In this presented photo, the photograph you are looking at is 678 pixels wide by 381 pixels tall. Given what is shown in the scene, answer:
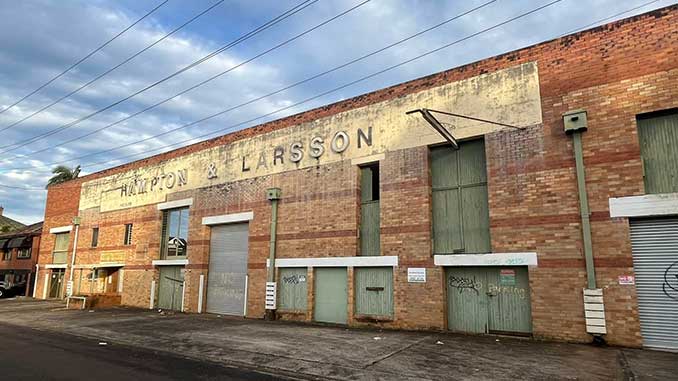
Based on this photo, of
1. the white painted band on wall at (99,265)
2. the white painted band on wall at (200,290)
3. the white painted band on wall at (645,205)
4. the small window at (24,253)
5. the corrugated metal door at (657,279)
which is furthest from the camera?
the small window at (24,253)

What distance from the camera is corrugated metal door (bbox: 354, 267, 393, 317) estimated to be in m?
14.5

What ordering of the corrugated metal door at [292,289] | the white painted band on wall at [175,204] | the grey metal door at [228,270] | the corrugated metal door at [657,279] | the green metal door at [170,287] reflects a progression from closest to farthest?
the corrugated metal door at [657,279] < the corrugated metal door at [292,289] < the grey metal door at [228,270] < the green metal door at [170,287] < the white painted band on wall at [175,204]

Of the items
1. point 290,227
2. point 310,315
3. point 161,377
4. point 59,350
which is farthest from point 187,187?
point 161,377

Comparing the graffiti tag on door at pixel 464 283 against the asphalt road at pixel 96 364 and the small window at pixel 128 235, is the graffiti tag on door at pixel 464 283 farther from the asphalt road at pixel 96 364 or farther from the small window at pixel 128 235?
the small window at pixel 128 235

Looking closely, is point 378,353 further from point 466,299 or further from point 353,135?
point 353,135

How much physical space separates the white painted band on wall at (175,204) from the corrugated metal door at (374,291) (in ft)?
36.5

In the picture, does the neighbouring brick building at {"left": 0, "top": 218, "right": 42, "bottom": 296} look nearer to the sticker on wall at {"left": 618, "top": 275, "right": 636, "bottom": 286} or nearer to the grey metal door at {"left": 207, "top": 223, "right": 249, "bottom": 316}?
the grey metal door at {"left": 207, "top": 223, "right": 249, "bottom": 316}

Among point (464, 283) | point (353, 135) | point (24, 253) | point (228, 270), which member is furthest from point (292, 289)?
point (24, 253)

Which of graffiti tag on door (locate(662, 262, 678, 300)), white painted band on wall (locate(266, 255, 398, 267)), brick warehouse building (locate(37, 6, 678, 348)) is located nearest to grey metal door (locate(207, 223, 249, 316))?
brick warehouse building (locate(37, 6, 678, 348))

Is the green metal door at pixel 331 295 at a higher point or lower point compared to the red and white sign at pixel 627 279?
lower

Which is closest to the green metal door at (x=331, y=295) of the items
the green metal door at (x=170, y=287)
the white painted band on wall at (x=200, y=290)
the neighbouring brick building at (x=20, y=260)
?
the white painted band on wall at (x=200, y=290)

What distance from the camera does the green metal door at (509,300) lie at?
12.0 m

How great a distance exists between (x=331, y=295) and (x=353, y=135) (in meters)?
6.18

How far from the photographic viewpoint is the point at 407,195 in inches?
571
